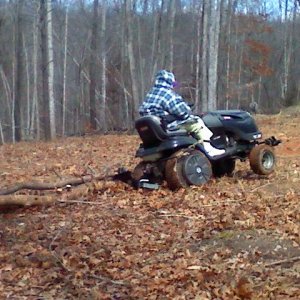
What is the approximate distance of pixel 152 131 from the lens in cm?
839

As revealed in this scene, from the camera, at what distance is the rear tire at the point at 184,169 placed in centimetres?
838

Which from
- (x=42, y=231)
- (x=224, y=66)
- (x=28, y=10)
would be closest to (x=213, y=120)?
(x=42, y=231)

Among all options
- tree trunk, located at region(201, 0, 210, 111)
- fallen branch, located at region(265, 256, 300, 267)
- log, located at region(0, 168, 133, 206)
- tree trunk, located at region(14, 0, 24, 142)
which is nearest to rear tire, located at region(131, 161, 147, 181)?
log, located at region(0, 168, 133, 206)

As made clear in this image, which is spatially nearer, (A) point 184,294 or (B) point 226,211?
(A) point 184,294

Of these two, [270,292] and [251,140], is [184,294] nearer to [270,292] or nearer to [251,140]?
[270,292]

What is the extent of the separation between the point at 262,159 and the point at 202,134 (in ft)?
3.28

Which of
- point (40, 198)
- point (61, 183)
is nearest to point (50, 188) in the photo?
point (61, 183)

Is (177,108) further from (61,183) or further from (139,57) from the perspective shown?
(139,57)

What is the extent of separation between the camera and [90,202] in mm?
8062

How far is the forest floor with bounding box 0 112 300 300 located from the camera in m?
5.12

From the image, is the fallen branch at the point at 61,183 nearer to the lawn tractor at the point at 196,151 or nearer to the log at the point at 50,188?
the log at the point at 50,188

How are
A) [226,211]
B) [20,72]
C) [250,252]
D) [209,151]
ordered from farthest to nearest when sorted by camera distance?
[20,72], [209,151], [226,211], [250,252]

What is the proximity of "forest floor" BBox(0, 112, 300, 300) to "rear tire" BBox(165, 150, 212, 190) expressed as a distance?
0.46 feet

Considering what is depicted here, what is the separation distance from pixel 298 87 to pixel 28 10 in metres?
14.3
